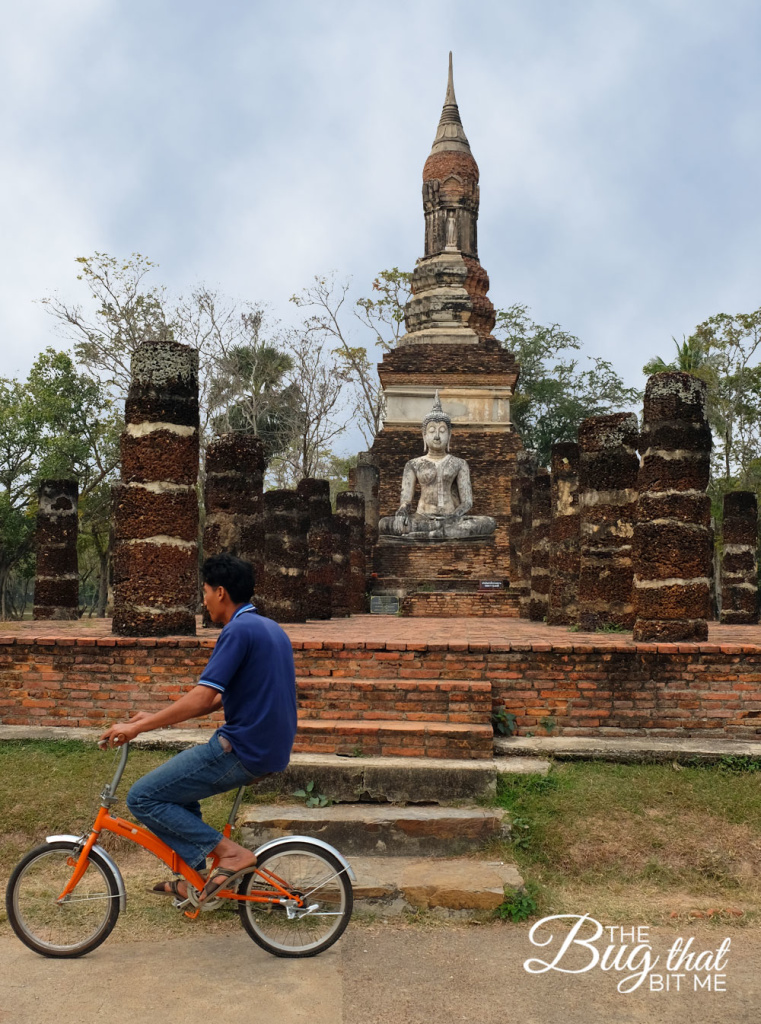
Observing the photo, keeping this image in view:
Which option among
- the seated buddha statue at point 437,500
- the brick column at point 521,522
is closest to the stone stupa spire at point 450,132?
the seated buddha statue at point 437,500

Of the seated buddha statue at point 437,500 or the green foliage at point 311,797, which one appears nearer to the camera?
the green foliage at point 311,797

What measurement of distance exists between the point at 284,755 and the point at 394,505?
73.2 feet

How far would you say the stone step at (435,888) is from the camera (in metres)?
5.07

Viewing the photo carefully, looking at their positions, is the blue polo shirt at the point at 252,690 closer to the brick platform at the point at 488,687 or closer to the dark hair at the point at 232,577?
the dark hair at the point at 232,577

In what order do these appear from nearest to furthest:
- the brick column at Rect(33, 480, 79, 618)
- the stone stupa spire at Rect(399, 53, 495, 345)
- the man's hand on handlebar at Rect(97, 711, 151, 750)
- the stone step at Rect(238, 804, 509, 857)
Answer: the man's hand on handlebar at Rect(97, 711, 151, 750) → the stone step at Rect(238, 804, 509, 857) → the brick column at Rect(33, 480, 79, 618) → the stone stupa spire at Rect(399, 53, 495, 345)

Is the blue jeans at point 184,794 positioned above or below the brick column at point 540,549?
below

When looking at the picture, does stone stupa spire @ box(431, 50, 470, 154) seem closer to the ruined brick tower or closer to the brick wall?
the ruined brick tower

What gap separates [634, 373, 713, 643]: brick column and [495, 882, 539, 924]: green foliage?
13.2 feet

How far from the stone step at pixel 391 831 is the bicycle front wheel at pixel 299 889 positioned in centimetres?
131

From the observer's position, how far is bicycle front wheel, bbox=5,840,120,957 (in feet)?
14.1

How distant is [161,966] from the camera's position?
4.35 metres

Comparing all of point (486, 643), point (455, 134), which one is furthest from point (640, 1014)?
point (455, 134)

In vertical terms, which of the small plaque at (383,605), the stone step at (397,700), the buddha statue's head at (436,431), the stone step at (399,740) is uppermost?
the buddha statue's head at (436,431)

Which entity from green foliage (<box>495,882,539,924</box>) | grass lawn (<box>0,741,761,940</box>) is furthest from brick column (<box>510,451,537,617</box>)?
green foliage (<box>495,882,539,924</box>)
